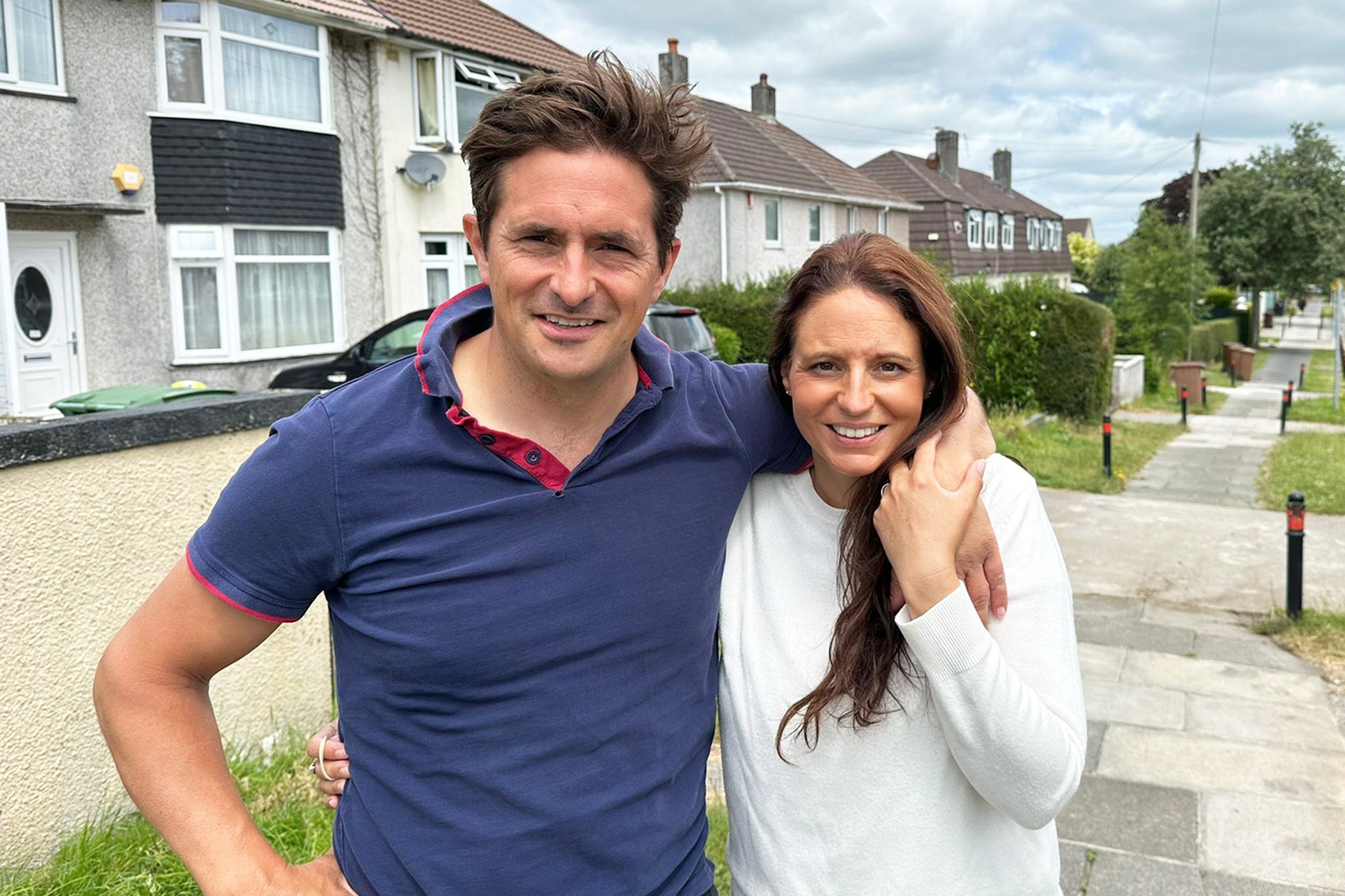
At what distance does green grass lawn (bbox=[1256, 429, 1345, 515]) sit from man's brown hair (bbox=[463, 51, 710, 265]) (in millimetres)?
11646

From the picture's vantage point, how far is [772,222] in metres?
29.6

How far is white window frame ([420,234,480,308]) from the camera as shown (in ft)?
61.4

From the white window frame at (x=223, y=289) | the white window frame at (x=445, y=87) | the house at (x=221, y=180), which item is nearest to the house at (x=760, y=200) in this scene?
the white window frame at (x=445, y=87)

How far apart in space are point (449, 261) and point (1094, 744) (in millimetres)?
15671

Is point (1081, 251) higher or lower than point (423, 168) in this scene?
higher

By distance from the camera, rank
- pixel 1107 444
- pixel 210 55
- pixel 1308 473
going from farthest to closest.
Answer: pixel 210 55, pixel 1308 473, pixel 1107 444

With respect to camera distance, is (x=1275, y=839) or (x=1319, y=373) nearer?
(x=1275, y=839)

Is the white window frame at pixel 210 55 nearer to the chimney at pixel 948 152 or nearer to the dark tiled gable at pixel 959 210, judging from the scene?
the dark tiled gable at pixel 959 210

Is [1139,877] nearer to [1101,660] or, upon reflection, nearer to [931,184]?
[1101,660]

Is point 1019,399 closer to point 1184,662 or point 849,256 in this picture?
point 1184,662

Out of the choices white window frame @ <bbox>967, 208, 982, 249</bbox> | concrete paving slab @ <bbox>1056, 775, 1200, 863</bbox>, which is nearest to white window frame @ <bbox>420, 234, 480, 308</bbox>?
concrete paving slab @ <bbox>1056, 775, 1200, 863</bbox>

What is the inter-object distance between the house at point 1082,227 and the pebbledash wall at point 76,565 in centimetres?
10873

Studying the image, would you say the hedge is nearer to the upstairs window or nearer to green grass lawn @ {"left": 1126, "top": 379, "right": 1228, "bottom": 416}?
green grass lawn @ {"left": 1126, "top": 379, "right": 1228, "bottom": 416}

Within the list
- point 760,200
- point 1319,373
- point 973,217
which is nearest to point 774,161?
point 760,200
